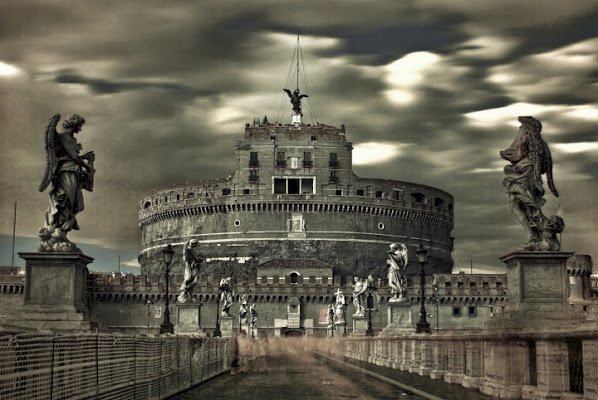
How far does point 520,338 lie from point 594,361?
2829 millimetres

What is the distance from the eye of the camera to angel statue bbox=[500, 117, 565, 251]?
15.0 m

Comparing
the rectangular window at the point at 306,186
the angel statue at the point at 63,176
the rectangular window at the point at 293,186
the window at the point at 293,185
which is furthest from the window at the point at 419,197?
the angel statue at the point at 63,176

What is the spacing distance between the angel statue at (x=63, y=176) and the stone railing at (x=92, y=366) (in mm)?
2754

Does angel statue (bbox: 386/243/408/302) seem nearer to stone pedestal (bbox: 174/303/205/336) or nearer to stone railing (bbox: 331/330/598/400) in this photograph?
stone pedestal (bbox: 174/303/205/336)

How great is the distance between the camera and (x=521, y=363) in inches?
492

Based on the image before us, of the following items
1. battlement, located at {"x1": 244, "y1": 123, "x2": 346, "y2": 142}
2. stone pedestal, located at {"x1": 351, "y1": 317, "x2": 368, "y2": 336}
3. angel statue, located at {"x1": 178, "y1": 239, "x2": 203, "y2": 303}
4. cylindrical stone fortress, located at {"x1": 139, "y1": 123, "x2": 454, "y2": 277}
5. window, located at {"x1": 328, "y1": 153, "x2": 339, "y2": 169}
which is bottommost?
stone pedestal, located at {"x1": 351, "y1": 317, "x2": 368, "y2": 336}

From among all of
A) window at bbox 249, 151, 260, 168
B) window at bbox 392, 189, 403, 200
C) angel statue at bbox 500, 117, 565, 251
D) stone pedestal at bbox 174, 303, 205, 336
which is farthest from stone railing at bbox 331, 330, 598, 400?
window at bbox 392, 189, 403, 200

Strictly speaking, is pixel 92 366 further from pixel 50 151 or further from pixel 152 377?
pixel 50 151

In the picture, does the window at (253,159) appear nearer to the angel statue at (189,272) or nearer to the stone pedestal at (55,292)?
the angel statue at (189,272)

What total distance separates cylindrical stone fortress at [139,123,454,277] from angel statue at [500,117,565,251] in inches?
3523

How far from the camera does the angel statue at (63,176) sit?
49.5ft

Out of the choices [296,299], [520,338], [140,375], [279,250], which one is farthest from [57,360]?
[279,250]

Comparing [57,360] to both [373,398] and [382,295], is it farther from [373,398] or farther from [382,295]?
[382,295]

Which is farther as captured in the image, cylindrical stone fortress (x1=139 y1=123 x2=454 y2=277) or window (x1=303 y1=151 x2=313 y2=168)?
window (x1=303 y1=151 x2=313 y2=168)
